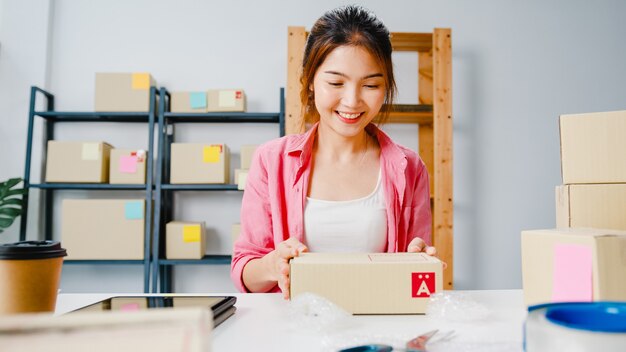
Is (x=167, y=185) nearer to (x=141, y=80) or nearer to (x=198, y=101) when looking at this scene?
(x=198, y=101)

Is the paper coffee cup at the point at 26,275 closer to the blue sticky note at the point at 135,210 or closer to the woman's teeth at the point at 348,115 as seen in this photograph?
the woman's teeth at the point at 348,115

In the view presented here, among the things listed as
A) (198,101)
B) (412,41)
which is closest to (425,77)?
(412,41)

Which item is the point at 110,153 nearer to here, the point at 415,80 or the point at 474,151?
the point at 415,80

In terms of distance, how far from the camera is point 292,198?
1.13 meters

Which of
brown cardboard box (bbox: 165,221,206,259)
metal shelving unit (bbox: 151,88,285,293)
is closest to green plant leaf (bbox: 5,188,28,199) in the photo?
metal shelving unit (bbox: 151,88,285,293)

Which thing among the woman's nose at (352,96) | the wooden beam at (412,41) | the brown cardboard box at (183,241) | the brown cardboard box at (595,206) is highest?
the wooden beam at (412,41)

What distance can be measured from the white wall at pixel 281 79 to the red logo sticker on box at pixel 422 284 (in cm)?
216

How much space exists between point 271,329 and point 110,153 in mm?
2244

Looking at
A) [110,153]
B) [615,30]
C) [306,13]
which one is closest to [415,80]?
[306,13]

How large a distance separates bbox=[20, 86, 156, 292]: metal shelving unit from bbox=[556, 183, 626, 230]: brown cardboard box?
2193 mm

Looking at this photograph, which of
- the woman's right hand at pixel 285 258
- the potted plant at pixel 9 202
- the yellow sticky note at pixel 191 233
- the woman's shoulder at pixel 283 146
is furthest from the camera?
the yellow sticky note at pixel 191 233

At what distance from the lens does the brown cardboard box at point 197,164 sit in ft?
8.03

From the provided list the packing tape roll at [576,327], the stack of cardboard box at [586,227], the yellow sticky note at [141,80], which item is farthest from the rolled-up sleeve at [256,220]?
the yellow sticky note at [141,80]

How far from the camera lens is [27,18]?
8.79ft
